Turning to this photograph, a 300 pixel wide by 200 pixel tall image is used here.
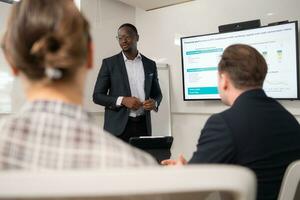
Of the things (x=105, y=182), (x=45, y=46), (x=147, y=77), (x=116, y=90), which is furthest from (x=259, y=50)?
(x=105, y=182)

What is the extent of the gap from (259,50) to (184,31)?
1115 millimetres

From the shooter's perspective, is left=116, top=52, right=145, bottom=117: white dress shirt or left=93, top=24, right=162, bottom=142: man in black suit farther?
left=116, top=52, right=145, bottom=117: white dress shirt

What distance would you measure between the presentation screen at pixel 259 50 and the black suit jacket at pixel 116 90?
698 mm

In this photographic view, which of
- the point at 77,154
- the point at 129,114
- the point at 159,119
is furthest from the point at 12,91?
the point at 77,154

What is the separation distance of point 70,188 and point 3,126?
284 millimetres

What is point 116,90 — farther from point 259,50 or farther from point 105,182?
point 105,182

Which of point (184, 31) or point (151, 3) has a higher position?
point (151, 3)

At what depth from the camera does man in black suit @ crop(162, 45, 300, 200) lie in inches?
45.9

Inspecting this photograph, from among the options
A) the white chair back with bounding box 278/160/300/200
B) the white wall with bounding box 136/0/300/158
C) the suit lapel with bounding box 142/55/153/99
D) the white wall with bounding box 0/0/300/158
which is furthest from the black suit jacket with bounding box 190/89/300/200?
the white wall with bounding box 0/0/300/158

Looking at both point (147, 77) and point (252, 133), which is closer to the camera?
point (252, 133)

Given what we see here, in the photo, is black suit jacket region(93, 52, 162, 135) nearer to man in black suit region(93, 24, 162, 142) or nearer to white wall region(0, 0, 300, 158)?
man in black suit region(93, 24, 162, 142)

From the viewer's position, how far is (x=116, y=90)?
3414 mm

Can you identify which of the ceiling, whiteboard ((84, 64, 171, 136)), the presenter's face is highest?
the ceiling

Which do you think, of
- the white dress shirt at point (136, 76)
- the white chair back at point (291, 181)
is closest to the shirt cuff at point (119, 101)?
the white dress shirt at point (136, 76)
